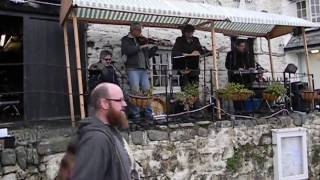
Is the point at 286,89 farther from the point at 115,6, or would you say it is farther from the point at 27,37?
the point at 27,37

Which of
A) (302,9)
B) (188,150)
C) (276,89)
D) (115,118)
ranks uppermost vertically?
(302,9)

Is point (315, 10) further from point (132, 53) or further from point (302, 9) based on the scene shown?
point (132, 53)

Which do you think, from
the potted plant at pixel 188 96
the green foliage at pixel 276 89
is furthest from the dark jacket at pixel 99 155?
the green foliage at pixel 276 89

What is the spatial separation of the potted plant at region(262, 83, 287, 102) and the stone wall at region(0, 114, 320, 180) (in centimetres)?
50

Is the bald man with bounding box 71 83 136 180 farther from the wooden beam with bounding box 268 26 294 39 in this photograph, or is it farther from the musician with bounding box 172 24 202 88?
the wooden beam with bounding box 268 26 294 39

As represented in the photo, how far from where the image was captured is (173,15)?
799 centimetres

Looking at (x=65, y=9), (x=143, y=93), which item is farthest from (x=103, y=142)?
(x=65, y=9)

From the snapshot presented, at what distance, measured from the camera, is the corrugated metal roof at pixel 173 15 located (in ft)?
24.5

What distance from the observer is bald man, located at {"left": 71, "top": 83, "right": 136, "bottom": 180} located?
113 inches

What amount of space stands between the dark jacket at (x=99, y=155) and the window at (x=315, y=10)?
12710 millimetres

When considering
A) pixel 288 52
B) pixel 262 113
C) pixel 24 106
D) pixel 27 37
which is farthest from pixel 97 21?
pixel 288 52

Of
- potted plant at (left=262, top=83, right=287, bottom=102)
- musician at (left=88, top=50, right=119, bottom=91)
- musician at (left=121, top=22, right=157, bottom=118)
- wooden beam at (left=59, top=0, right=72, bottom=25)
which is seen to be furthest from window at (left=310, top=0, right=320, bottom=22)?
wooden beam at (left=59, top=0, right=72, bottom=25)

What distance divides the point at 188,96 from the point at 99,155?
538 centimetres

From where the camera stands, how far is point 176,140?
25.6ft
